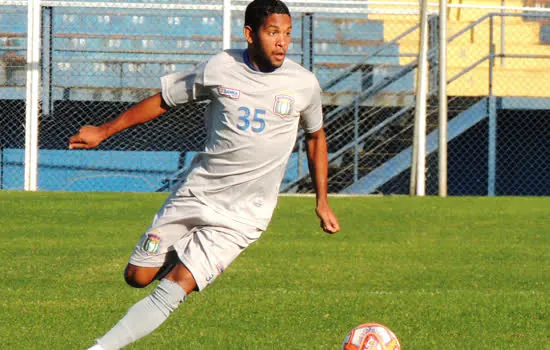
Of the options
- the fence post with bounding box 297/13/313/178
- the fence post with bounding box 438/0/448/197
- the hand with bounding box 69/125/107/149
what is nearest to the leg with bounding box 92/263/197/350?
the hand with bounding box 69/125/107/149

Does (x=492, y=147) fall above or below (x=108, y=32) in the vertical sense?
below

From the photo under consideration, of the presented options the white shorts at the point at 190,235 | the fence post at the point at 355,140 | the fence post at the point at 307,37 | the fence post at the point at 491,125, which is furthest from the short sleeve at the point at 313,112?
the fence post at the point at 491,125

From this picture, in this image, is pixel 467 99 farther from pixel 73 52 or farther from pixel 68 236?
pixel 68 236

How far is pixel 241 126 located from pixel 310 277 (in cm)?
356

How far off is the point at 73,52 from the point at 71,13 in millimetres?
629

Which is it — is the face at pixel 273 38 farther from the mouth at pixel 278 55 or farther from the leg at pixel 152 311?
the leg at pixel 152 311

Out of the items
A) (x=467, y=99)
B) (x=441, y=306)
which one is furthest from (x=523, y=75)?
(x=441, y=306)

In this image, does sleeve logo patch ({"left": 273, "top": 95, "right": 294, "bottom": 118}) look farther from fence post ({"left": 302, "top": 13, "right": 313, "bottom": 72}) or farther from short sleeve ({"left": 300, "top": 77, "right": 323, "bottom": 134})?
fence post ({"left": 302, "top": 13, "right": 313, "bottom": 72})

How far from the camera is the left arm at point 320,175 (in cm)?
518

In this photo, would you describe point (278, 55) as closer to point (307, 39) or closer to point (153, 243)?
point (153, 243)

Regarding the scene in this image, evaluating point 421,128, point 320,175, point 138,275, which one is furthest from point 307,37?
point 138,275

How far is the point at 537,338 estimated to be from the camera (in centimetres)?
587

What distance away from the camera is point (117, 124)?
480cm

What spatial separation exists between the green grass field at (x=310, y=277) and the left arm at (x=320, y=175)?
0.77 metres
